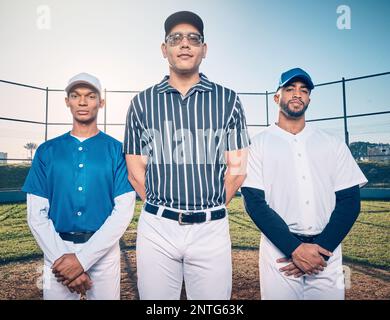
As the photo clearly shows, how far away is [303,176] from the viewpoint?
2.12 metres

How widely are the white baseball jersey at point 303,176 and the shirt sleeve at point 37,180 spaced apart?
51.6 inches

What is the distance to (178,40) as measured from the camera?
1921 millimetres

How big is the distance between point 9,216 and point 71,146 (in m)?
6.63

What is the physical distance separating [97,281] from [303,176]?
59.6 inches

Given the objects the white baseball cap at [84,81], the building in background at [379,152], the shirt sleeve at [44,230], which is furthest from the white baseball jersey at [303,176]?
the building in background at [379,152]

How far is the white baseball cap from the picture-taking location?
2.06m

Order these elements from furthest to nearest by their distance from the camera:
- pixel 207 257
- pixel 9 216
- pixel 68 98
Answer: pixel 9 216, pixel 68 98, pixel 207 257

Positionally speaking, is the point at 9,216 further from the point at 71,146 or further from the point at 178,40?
the point at 178,40

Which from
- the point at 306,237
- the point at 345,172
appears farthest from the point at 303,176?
the point at 306,237

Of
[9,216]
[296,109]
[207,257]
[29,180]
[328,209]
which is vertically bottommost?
[9,216]

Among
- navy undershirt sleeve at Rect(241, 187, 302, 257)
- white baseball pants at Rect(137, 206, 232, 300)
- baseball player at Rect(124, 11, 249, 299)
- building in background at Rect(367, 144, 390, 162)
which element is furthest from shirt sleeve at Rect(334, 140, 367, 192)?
building in background at Rect(367, 144, 390, 162)

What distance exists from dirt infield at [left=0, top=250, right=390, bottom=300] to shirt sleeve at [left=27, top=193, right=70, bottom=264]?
1.43m

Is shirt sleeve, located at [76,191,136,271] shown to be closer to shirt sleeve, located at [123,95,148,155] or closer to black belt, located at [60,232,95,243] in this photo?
black belt, located at [60,232,95,243]
